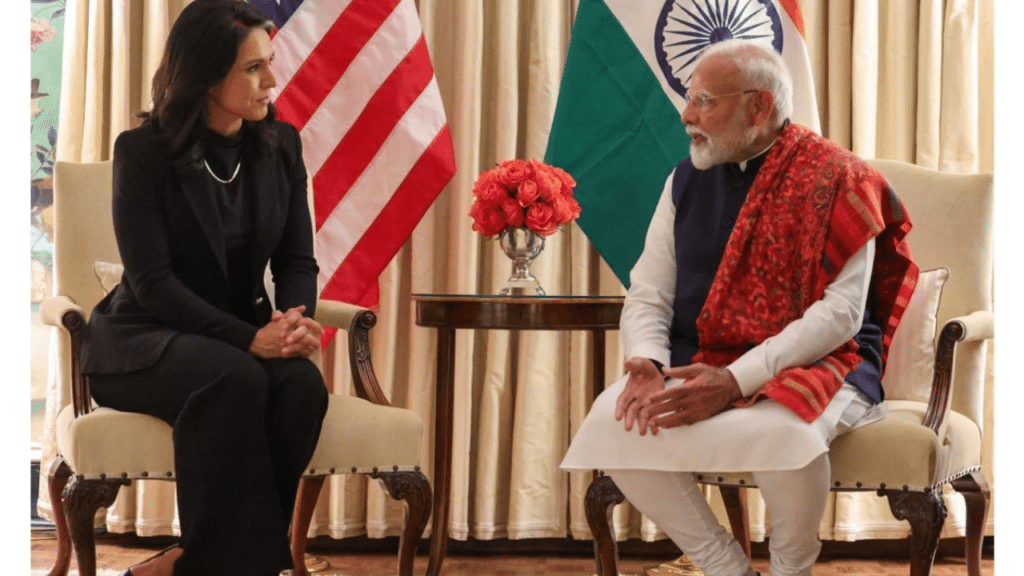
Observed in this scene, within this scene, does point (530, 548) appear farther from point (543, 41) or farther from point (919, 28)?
point (919, 28)

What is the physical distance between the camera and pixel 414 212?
3385mm

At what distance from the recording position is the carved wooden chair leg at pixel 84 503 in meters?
2.37

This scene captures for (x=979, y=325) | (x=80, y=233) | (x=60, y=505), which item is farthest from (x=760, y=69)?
(x=60, y=505)

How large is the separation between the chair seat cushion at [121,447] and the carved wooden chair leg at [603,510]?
0.95 metres

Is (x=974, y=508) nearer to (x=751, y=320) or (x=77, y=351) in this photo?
(x=751, y=320)

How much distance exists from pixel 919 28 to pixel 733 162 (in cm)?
142

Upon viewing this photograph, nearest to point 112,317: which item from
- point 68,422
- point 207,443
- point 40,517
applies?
point 68,422

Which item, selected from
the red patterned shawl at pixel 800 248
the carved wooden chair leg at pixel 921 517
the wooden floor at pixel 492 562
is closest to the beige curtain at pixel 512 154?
the wooden floor at pixel 492 562

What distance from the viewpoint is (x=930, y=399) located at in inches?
97.3

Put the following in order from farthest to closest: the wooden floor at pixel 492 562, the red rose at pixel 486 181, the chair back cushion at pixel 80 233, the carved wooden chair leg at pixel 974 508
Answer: the wooden floor at pixel 492 562
the red rose at pixel 486 181
the chair back cushion at pixel 80 233
the carved wooden chair leg at pixel 974 508

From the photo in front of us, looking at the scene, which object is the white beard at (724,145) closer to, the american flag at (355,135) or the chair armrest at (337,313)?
the chair armrest at (337,313)

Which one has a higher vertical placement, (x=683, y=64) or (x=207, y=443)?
(x=683, y=64)

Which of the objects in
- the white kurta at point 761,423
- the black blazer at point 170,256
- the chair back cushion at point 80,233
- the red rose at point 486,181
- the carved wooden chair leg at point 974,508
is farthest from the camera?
the red rose at point 486,181

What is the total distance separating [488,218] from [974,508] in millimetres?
1467
